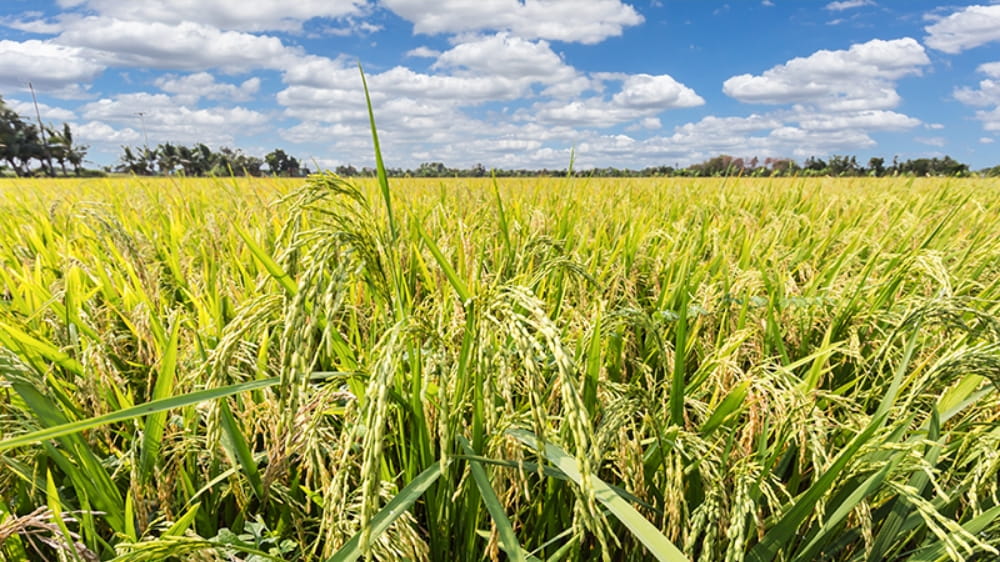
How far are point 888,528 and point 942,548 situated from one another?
8 cm

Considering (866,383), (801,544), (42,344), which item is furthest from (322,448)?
(866,383)

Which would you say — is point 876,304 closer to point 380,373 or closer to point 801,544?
point 801,544

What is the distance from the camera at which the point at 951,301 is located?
90 centimetres

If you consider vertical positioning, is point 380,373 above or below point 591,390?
above

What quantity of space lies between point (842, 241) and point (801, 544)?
2.18 m

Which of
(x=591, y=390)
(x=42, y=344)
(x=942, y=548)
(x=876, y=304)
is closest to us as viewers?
(x=942, y=548)

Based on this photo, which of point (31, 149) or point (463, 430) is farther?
point (31, 149)

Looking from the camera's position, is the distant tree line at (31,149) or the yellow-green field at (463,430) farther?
the distant tree line at (31,149)

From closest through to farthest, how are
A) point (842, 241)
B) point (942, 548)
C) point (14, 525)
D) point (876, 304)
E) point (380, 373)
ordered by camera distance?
1. point (380, 373)
2. point (14, 525)
3. point (942, 548)
4. point (876, 304)
5. point (842, 241)

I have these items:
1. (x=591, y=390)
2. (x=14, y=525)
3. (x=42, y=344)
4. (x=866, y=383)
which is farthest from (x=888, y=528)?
(x=42, y=344)

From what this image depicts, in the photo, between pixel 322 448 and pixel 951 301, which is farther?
pixel 322 448

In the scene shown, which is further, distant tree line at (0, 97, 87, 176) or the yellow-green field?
distant tree line at (0, 97, 87, 176)

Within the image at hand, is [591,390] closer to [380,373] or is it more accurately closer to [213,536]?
[380,373]

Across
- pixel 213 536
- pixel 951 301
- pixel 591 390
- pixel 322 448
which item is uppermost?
pixel 951 301
